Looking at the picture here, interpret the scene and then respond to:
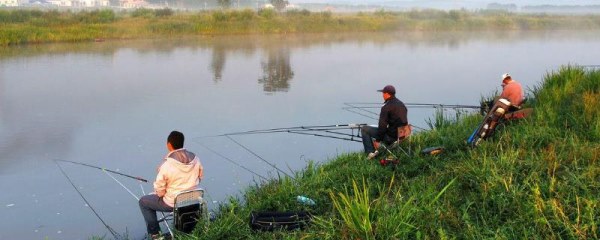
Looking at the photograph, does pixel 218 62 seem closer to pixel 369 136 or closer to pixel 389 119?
pixel 369 136

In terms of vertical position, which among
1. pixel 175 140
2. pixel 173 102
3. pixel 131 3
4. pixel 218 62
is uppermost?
pixel 131 3

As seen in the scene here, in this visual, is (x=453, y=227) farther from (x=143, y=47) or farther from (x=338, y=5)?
(x=338, y=5)

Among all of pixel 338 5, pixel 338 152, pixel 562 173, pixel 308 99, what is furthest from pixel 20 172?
pixel 338 5

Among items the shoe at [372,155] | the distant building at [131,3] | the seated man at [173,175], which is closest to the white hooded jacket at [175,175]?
the seated man at [173,175]

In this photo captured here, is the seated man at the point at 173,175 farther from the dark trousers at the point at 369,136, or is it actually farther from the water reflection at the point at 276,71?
the water reflection at the point at 276,71

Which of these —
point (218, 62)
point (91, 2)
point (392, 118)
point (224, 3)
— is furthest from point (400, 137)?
point (91, 2)

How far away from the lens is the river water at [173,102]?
5.72m

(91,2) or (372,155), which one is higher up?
(91,2)

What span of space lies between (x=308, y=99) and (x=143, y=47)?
41.1 feet

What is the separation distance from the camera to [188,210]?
4145mm

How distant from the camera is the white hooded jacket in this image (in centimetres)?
400

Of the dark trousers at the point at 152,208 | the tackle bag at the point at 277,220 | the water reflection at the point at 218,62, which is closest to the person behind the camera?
the tackle bag at the point at 277,220

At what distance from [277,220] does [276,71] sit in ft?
41.7

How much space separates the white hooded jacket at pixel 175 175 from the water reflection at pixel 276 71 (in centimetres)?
885
